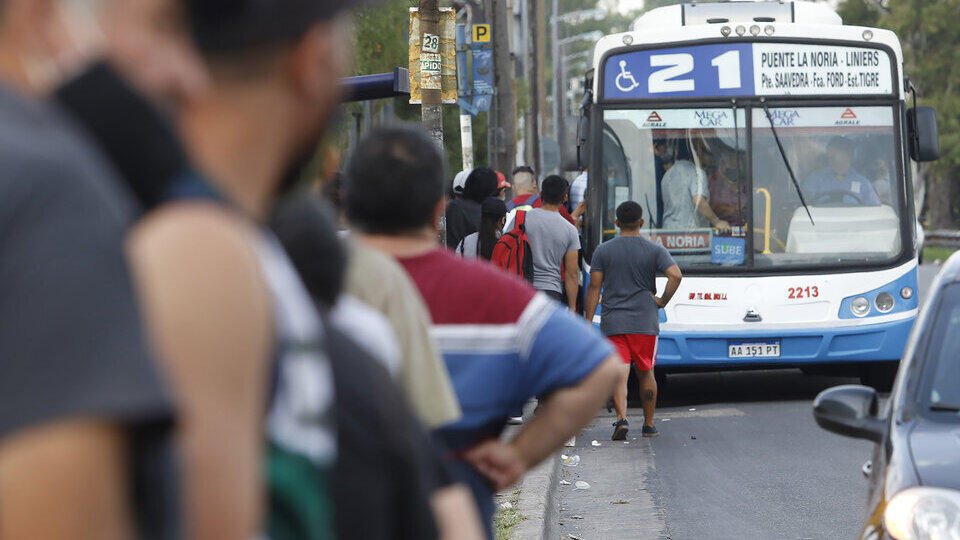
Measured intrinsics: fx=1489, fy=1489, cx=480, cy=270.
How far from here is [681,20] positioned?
13586 millimetres

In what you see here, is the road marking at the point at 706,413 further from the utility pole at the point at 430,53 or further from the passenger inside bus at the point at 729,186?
the utility pole at the point at 430,53

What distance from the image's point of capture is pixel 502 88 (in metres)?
21.2

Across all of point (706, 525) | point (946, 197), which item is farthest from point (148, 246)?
point (946, 197)

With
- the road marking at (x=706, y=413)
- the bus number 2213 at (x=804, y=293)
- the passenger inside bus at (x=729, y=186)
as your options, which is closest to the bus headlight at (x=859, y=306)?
the bus number 2213 at (x=804, y=293)

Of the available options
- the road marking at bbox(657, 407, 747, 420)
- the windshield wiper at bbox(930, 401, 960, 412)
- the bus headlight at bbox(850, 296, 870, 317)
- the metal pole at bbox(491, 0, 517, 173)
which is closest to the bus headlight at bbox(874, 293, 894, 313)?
the bus headlight at bbox(850, 296, 870, 317)

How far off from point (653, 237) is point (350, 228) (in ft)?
32.3

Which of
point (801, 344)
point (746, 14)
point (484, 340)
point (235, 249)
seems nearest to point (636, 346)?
point (801, 344)

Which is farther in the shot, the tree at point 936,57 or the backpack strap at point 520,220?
the tree at point 936,57

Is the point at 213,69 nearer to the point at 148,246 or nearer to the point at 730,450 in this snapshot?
the point at 148,246

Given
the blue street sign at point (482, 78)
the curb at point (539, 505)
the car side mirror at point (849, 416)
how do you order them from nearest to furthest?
the car side mirror at point (849, 416), the curb at point (539, 505), the blue street sign at point (482, 78)

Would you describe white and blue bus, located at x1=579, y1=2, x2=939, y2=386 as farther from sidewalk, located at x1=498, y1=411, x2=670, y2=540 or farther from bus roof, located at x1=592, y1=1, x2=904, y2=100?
sidewalk, located at x1=498, y1=411, x2=670, y2=540

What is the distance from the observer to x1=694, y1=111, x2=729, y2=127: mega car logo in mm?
12922

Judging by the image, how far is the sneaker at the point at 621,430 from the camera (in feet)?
35.1

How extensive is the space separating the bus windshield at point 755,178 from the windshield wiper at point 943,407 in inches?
329
